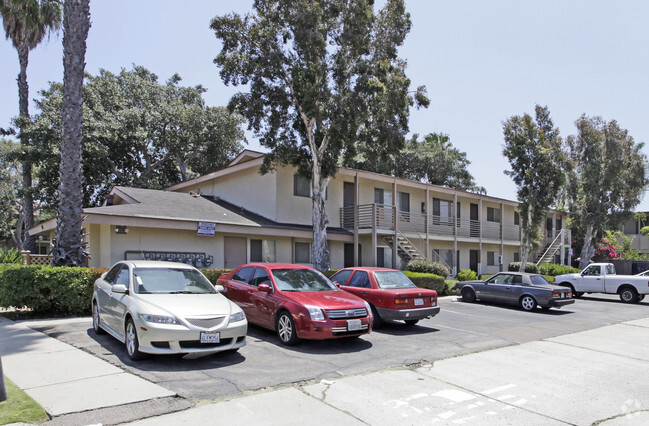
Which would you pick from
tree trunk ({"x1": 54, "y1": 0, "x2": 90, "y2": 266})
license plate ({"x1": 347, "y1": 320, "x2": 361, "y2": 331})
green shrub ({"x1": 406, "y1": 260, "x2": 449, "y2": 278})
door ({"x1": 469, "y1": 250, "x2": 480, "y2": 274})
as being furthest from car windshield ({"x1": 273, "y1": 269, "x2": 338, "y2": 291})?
door ({"x1": 469, "y1": 250, "x2": 480, "y2": 274})

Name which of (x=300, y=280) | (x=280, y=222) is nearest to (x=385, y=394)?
(x=300, y=280)

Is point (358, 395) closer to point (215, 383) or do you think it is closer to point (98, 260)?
point (215, 383)

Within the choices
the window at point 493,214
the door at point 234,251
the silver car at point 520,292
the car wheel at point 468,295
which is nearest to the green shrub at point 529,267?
the window at point 493,214

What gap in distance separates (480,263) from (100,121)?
25.1m

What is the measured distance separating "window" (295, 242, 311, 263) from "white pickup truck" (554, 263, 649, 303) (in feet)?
38.6

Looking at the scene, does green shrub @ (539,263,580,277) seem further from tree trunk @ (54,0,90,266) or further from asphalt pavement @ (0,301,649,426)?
tree trunk @ (54,0,90,266)

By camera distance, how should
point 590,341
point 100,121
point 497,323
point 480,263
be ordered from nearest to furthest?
point 590,341
point 497,323
point 100,121
point 480,263

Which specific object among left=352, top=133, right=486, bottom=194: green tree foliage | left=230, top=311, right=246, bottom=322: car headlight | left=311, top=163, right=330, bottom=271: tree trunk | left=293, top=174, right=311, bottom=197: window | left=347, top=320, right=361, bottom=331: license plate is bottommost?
left=347, top=320, right=361, bottom=331: license plate

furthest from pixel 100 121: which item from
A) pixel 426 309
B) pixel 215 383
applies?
pixel 215 383

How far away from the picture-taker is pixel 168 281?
823 centimetres

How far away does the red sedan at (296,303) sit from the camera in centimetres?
856

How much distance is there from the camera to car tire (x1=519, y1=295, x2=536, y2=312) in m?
16.0

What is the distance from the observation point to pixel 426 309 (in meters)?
11.5

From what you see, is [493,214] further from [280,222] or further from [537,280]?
[280,222]
